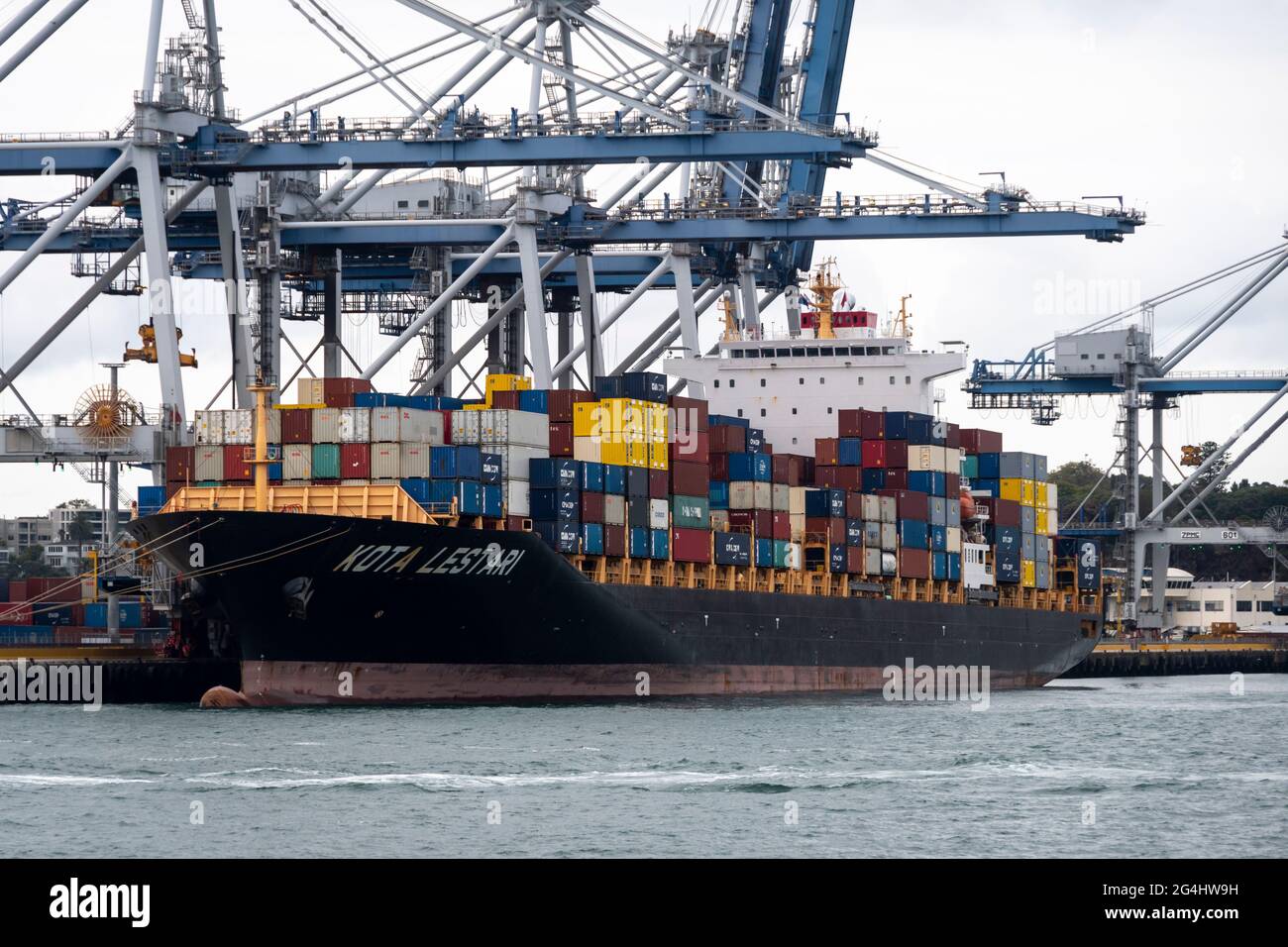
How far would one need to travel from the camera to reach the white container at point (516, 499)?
43.0 metres

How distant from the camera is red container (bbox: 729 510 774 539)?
4909 cm

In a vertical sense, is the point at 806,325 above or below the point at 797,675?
above

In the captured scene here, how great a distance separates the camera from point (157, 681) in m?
48.1

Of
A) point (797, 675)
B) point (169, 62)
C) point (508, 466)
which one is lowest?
point (797, 675)

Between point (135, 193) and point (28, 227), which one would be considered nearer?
point (135, 193)

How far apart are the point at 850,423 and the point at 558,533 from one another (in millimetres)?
13807

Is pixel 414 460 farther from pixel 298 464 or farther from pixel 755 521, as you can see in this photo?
pixel 755 521

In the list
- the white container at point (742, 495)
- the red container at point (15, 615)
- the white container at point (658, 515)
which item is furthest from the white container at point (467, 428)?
the red container at point (15, 615)

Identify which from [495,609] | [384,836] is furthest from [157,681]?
[384,836]

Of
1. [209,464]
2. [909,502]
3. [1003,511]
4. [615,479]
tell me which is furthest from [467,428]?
[1003,511]

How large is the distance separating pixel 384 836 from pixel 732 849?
4264 mm

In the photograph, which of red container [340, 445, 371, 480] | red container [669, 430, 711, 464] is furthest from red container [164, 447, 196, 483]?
red container [669, 430, 711, 464]

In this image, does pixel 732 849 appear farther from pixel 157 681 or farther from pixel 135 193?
pixel 135 193
